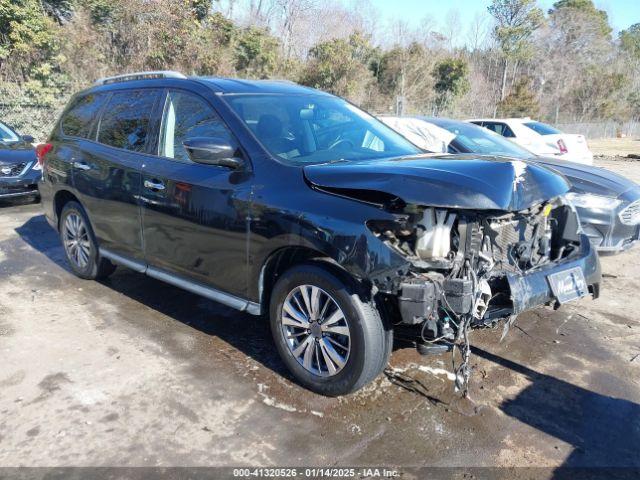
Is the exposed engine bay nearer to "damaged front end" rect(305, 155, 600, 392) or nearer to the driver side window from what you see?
"damaged front end" rect(305, 155, 600, 392)

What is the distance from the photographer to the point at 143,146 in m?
4.33

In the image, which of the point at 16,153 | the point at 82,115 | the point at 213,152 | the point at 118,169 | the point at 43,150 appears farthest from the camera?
the point at 16,153

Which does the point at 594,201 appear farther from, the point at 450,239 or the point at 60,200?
the point at 60,200

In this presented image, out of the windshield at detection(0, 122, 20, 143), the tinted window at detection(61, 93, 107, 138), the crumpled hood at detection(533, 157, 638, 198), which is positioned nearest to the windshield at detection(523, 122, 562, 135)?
the crumpled hood at detection(533, 157, 638, 198)

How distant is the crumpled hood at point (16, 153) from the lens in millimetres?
9133

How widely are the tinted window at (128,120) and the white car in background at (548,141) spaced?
319 inches

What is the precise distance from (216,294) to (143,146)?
1429 millimetres

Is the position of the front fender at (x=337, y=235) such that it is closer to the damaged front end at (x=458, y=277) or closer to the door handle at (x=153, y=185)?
the damaged front end at (x=458, y=277)

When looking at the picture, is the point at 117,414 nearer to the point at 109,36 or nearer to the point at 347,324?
the point at 347,324

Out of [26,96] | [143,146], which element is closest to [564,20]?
[26,96]

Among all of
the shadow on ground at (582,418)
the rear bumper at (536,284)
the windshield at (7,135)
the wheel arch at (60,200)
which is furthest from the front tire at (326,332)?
the windshield at (7,135)

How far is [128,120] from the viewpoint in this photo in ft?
15.1

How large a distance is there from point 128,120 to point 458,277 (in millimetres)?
3169

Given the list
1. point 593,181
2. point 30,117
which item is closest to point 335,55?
point 30,117
